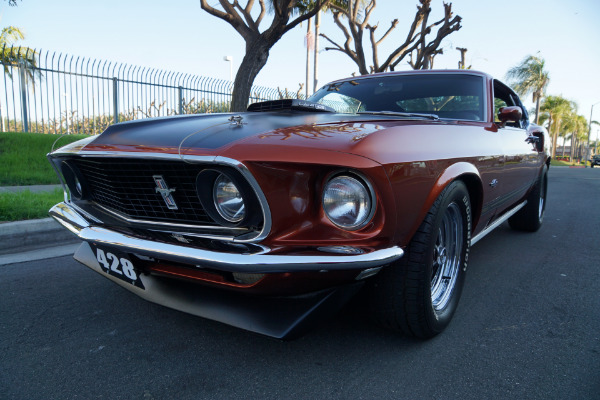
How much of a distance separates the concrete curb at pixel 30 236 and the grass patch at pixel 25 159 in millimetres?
3078

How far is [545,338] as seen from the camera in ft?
6.82

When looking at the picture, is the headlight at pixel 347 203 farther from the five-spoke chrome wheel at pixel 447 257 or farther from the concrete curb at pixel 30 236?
the concrete curb at pixel 30 236

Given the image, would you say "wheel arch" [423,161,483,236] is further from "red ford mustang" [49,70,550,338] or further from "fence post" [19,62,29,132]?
"fence post" [19,62,29,132]

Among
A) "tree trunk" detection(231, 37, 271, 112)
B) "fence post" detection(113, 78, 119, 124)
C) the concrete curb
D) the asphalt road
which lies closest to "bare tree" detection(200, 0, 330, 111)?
"tree trunk" detection(231, 37, 271, 112)

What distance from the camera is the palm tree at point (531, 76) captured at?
35.4 meters

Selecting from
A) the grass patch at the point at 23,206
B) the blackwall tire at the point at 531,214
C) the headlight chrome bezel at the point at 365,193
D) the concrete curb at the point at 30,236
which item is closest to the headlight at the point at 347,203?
the headlight chrome bezel at the point at 365,193

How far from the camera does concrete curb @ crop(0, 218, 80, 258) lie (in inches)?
139

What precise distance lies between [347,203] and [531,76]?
40.4 m

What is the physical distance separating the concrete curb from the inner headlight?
256 centimetres

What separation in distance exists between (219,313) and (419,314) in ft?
2.76

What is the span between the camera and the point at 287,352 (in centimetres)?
190

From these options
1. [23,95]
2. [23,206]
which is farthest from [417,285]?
[23,95]

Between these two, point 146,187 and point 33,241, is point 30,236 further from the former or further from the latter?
point 146,187

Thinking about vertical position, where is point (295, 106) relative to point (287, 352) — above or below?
above
